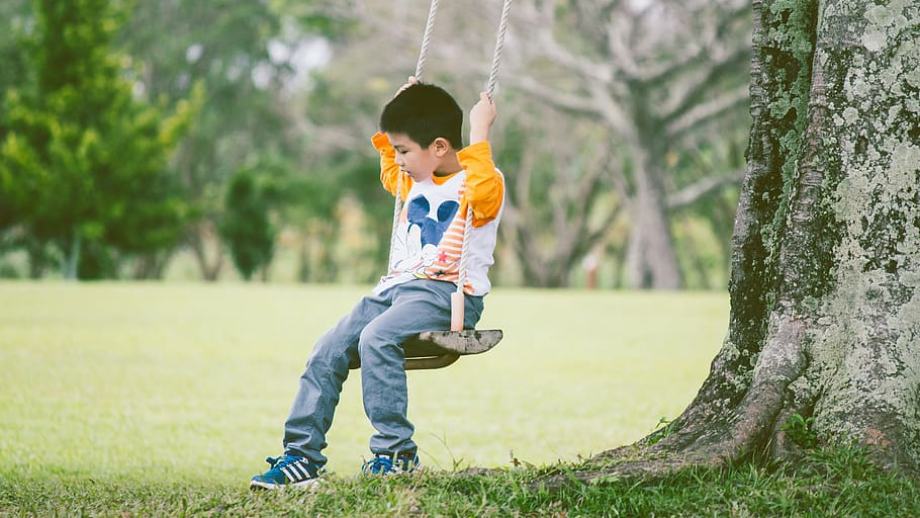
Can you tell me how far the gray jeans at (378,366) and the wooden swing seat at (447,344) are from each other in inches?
2.0

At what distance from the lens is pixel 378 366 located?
161 inches

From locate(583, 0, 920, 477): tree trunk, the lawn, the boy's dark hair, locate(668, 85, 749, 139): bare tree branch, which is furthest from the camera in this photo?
locate(668, 85, 749, 139): bare tree branch

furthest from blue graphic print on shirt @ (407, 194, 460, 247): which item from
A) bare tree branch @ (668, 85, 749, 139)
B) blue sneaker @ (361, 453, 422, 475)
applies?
bare tree branch @ (668, 85, 749, 139)

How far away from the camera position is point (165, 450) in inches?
238

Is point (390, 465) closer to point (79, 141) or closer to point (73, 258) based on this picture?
point (79, 141)

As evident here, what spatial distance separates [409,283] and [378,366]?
0.35 meters

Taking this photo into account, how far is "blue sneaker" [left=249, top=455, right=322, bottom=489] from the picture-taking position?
13.0 feet

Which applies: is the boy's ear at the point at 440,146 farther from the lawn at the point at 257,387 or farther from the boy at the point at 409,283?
the lawn at the point at 257,387

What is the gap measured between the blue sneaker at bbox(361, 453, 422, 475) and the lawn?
3.26 ft

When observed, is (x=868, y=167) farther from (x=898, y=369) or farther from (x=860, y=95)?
(x=898, y=369)

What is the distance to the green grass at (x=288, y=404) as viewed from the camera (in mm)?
3684

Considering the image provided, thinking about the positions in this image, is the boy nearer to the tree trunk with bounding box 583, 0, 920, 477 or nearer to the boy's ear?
the boy's ear

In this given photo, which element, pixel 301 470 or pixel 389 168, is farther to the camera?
pixel 389 168

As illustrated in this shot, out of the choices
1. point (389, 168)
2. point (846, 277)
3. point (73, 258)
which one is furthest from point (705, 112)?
point (846, 277)
